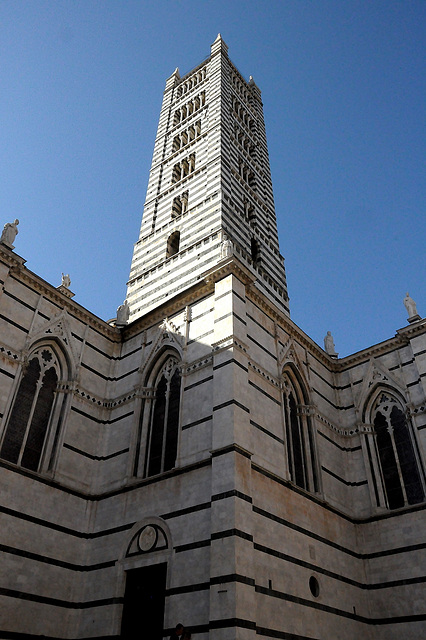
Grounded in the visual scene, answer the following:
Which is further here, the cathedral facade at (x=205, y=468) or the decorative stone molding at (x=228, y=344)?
the decorative stone molding at (x=228, y=344)

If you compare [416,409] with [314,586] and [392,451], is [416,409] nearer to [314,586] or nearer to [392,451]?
[392,451]

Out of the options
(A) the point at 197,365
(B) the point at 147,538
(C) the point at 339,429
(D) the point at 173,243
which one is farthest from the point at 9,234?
(C) the point at 339,429

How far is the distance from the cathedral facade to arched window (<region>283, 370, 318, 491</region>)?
0.06m

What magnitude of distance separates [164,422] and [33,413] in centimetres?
359

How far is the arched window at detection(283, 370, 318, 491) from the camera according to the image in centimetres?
1557

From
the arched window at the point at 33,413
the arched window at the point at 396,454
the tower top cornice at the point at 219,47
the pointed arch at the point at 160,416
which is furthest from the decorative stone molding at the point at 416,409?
the tower top cornice at the point at 219,47

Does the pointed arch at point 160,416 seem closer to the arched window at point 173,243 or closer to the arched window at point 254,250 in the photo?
the arched window at point 173,243

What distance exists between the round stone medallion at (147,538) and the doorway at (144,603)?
0.47 meters

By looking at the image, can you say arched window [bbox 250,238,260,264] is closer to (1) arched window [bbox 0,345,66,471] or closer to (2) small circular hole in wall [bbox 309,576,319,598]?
(1) arched window [bbox 0,345,66,471]

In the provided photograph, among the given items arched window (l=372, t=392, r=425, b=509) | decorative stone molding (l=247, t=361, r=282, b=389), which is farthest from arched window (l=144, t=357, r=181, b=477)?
arched window (l=372, t=392, r=425, b=509)

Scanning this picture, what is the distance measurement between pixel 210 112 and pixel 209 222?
8988mm

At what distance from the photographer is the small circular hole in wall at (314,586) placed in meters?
13.3

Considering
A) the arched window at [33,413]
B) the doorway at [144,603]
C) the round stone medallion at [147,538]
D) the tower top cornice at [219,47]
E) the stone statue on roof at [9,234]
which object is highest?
the tower top cornice at [219,47]

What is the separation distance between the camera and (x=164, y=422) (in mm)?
15320
